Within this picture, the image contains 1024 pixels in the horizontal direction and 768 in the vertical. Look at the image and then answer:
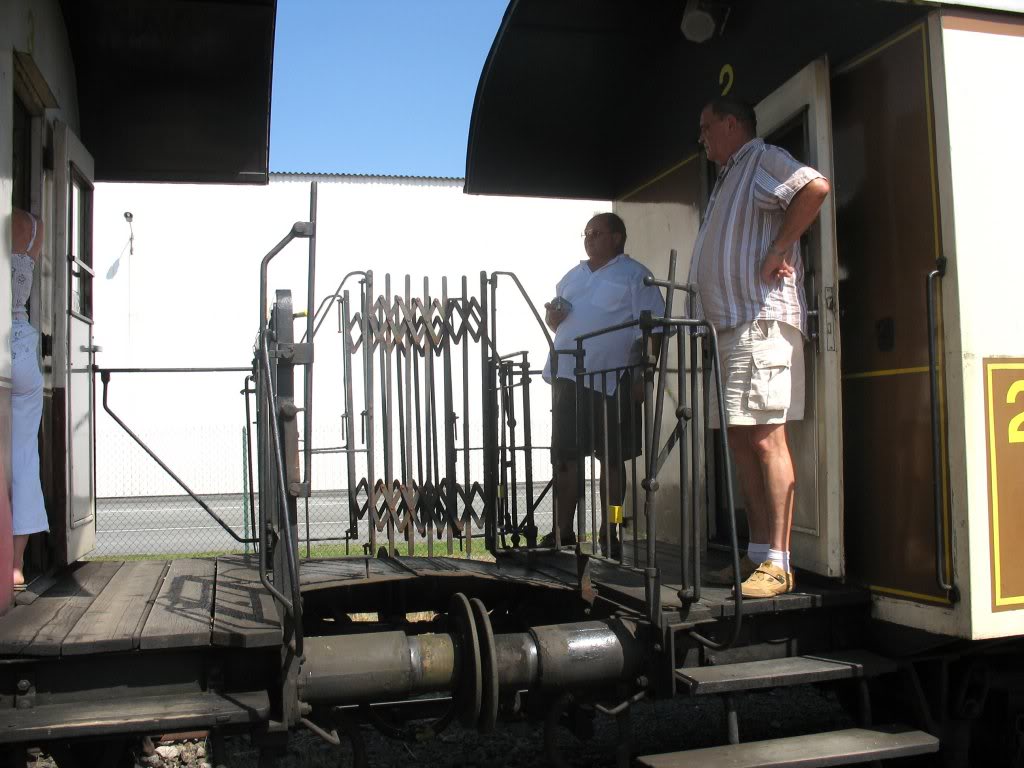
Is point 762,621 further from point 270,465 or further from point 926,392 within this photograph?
point 270,465

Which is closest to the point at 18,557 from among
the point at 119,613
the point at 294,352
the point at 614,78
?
the point at 119,613

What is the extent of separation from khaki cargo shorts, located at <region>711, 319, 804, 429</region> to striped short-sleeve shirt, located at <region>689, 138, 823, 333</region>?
0.17 ft

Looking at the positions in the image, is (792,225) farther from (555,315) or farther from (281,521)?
(281,521)

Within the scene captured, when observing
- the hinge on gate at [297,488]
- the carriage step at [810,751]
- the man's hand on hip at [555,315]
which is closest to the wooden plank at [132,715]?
the hinge on gate at [297,488]

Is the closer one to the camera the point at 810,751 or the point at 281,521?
the point at 281,521

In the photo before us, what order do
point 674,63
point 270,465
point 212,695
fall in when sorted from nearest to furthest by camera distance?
point 212,695 < point 270,465 < point 674,63

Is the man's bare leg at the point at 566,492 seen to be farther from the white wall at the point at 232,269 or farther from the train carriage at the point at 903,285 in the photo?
the white wall at the point at 232,269

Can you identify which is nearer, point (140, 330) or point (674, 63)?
point (674, 63)

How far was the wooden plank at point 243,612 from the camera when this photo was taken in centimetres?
276

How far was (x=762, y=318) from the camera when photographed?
3615 millimetres

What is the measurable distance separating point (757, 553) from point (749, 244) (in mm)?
1224

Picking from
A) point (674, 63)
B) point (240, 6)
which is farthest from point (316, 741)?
point (674, 63)

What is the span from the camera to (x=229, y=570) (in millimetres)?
4027

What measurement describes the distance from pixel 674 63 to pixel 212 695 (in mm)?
3792
